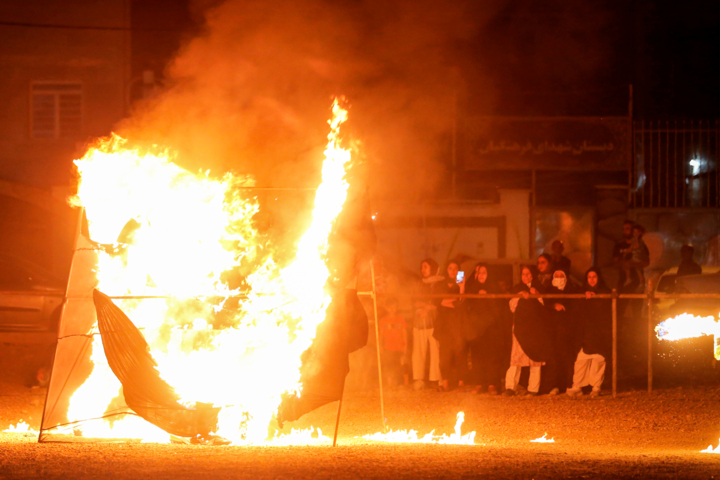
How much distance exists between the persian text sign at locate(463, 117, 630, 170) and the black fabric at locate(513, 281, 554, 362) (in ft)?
24.9

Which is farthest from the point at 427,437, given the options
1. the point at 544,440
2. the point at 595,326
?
the point at 595,326

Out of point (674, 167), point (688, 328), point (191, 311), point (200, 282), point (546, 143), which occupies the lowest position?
point (688, 328)

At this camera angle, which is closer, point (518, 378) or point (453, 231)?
point (518, 378)

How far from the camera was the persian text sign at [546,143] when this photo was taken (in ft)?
60.8

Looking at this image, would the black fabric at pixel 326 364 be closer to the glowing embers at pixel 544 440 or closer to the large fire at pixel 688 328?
the glowing embers at pixel 544 440

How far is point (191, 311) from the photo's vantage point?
843cm

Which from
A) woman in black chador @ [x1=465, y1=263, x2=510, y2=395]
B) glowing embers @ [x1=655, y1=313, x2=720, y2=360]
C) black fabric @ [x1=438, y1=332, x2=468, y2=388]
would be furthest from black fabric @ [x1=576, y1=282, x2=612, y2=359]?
black fabric @ [x1=438, y1=332, x2=468, y2=388]

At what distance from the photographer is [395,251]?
17562 mm

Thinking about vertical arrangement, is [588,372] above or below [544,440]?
above

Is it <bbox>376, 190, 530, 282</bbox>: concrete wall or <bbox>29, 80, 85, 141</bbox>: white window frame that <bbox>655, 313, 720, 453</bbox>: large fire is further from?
<bbox>29, 80, 85, 141</bbox>: white window frame

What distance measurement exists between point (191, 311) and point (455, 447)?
2860 millimetres

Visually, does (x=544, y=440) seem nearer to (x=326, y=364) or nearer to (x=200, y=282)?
(x=326, y=364)

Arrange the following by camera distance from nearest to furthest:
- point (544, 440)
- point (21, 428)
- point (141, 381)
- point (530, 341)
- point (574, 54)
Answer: point (141, 381) < point (544, 440) < point (21, 428) < point (530, 341) < point (574, 54)

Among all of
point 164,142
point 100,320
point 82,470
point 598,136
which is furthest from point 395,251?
point 82,470
